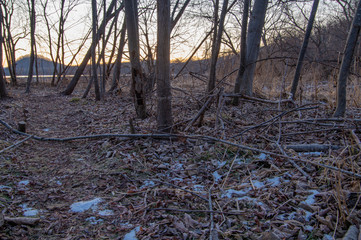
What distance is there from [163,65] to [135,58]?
1.61 m

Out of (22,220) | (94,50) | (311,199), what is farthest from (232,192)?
(94,50)

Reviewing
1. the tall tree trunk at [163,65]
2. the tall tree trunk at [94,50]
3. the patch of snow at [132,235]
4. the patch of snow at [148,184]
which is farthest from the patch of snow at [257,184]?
the tall tree trunk at [94,50]

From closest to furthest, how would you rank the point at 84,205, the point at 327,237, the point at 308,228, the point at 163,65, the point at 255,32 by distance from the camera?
the point at 327,237 < the point at 308,228 < the point at 84,205 < the point at 163,65 < the point at 255,32

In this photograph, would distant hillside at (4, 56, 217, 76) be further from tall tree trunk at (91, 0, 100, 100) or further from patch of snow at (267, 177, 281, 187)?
patch of snow at (267, 177, 281, 187)

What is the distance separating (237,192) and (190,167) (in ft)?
2.57

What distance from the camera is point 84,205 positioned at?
2.32 metres

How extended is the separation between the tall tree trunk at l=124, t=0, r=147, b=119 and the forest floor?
1.38m

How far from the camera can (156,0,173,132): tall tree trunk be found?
337cm

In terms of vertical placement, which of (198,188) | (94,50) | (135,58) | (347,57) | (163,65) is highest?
(94,50)

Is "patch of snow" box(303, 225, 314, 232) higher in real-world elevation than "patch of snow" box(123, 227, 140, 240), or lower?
higher

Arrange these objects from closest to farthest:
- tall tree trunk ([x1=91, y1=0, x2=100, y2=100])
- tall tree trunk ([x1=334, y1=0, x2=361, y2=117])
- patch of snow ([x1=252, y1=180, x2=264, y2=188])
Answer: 1. patch of snow ([x1=252, y1=180, x2=264, y2=188])
2. tall tree trunk ([x1=334, y1=0, x2=361, y2=117])
3. tall tree trunk ([x1=91, y1=0, x2=100, y2=100])

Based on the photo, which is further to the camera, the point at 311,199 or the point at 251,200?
the point at 251,200

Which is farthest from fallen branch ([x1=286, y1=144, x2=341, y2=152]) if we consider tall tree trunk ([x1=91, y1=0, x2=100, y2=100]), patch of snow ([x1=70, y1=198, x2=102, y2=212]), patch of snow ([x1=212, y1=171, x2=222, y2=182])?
tall tree trunk ([x1=91, y1=0, x2=100, y2=100])

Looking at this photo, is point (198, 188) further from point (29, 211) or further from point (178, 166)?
point (29, 211)
